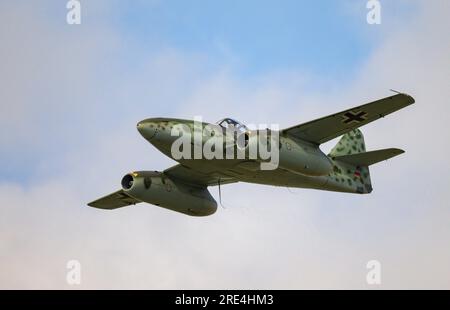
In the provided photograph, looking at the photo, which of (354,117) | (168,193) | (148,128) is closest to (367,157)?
(354,117)

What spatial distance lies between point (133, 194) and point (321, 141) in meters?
8.90

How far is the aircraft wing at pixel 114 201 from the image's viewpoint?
44.1 m

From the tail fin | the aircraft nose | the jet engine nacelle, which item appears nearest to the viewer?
the aircraft nose

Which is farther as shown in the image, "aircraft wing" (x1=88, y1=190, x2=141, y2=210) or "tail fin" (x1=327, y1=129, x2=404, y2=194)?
"aircraft wing" (x1=88, y1=190, x2=141, y2=210)

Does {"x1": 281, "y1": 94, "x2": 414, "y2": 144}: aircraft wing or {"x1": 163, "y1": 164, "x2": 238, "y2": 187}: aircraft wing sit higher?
{"x1": 281, "y1": 94, "x2": 414, "y2": 144}: aircraft wing

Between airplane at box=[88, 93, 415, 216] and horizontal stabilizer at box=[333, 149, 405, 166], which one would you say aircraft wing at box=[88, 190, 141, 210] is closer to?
airplane at box=[88, 93, 415, 216]

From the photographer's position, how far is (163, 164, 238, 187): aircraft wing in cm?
4028

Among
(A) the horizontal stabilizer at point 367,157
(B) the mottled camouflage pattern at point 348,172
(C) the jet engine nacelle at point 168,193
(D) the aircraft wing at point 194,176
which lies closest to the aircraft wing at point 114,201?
(C) the jet engine nacelle at point 168,193

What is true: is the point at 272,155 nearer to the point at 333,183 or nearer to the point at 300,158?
the point at 300,158

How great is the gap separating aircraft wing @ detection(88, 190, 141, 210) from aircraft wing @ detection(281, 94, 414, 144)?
11314mm

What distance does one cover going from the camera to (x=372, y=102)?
115 ft

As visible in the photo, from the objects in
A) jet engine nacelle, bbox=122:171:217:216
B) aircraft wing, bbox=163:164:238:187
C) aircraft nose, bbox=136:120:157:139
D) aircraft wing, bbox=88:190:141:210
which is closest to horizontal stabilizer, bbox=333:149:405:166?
aircraft wing, bbox=163:164:238:187

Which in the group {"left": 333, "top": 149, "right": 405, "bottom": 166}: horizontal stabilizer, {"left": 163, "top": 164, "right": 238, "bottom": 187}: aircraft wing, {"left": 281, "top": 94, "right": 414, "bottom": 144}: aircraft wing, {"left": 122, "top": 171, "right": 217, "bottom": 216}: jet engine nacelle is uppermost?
{"left": 281, "top": 94, "right": 414, "bottom": 144}: aircraft wing

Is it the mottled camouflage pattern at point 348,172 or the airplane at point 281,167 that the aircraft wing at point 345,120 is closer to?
the airplane at point 281,167
